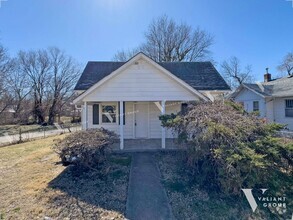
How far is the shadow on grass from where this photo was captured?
442 centimetres

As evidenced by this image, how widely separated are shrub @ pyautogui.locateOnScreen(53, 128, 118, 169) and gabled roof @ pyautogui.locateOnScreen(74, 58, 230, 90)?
685cm

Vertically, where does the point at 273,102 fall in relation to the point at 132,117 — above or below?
above

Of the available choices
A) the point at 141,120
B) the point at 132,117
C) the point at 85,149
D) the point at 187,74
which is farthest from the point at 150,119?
the point at 85,149

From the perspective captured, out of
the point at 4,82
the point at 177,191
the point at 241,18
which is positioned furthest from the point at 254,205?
the point at 4,82

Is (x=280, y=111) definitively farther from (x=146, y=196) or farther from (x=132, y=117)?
(x=146, y=196)

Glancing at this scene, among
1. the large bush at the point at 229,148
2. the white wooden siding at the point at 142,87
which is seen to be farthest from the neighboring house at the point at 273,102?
the large bush at the point at 229,148

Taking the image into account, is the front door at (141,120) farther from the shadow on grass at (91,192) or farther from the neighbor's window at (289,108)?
the neighbor's window at (289,108)

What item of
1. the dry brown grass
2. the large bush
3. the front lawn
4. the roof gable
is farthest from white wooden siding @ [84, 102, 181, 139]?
the front lawn

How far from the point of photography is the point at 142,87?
9.85 metres

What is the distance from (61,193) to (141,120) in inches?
300

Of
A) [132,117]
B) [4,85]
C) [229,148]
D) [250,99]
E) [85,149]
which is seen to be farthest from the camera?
[4,85]

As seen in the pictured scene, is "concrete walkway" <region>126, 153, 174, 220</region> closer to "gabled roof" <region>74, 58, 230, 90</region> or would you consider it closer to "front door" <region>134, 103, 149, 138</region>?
"front door" <region>134, 103, 149, 138</region>

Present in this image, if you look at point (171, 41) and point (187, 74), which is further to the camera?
point (171, 41)

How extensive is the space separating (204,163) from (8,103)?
37.3 meters
